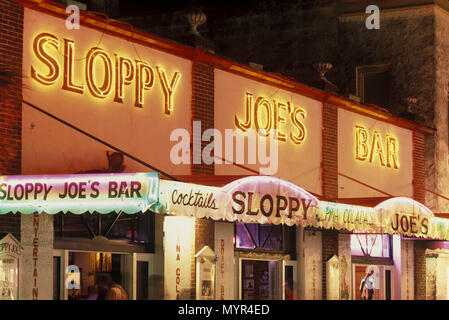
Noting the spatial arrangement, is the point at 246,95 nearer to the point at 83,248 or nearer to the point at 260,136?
the point at 260,136

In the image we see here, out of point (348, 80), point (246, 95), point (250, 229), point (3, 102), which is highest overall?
point (348, 80)

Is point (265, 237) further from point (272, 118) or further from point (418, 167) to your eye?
point (418, 167)

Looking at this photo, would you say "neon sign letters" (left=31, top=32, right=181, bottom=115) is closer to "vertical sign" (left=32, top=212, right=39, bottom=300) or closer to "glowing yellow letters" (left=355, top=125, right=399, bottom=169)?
"vertical sign" (left=32, top=212, right=39, bottom=300)

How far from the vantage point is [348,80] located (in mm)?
27594

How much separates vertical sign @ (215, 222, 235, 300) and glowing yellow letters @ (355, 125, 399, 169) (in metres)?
6.10

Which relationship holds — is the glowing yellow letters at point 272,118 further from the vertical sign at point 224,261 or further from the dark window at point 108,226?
the dark window at point 108,226

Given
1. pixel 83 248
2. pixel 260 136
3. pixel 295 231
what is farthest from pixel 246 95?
pixel 83 248

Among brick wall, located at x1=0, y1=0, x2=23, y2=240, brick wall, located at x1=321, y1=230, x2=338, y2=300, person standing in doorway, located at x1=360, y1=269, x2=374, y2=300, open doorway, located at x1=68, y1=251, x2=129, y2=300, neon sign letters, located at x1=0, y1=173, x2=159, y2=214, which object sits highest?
brick wall, located at x1=0, y1=0, x2=23, y2=240

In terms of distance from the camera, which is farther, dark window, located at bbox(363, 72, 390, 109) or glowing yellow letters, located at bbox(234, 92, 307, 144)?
dark window, located at bbox(363, 72, 390, 109)

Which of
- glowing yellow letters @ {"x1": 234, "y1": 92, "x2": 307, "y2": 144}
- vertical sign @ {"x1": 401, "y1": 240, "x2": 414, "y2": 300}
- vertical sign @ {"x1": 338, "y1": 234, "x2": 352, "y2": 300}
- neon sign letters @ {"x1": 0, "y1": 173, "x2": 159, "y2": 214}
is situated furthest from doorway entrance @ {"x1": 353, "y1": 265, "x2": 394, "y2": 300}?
neon sign letters @ {"x1": 0, "y1": 173, "x2": 159, "y2": 214}

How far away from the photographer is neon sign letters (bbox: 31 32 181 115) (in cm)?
1412

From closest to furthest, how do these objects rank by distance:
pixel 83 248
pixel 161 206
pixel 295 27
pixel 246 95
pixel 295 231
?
1. pixel 161 206
2. pixel 83 248
3. pixel 246 95
4. pixel 295 231
5. pixel 295 27

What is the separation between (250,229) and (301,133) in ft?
9.85

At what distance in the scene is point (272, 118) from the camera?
1984 centimetres
